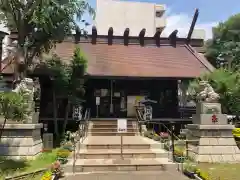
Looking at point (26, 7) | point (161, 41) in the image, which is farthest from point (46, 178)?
point (161, 41)

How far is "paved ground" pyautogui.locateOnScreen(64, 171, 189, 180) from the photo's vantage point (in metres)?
8.16

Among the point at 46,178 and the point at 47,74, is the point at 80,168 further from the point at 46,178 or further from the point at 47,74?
the point at 47,74

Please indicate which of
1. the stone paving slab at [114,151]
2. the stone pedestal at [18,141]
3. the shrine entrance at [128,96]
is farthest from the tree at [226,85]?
the stone pedestal at [18,141]

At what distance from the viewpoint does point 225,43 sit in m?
26.7

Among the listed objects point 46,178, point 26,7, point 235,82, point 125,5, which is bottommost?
point 46,178

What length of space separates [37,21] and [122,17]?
102 ft

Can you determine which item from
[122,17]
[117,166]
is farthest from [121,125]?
[122,17]

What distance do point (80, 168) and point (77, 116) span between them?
25.5 feet

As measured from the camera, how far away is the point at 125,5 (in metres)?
44.2

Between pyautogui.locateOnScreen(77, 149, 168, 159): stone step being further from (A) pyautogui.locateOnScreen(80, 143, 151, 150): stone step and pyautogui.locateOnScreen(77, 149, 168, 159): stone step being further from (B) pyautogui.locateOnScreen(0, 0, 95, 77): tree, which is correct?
(B) pyautogui.locateOnScreen(0, 0, 95, 77): tree

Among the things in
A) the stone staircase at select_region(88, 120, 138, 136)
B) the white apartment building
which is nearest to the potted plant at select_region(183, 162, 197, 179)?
Result: the stone staircase at select_region(88, 120, 138, 136)

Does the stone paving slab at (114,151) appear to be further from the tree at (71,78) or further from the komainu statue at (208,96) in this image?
the tree at (71,78)

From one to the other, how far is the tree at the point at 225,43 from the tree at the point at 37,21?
15.1 metres

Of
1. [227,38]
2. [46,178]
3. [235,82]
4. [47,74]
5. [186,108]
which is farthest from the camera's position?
[227,38]
